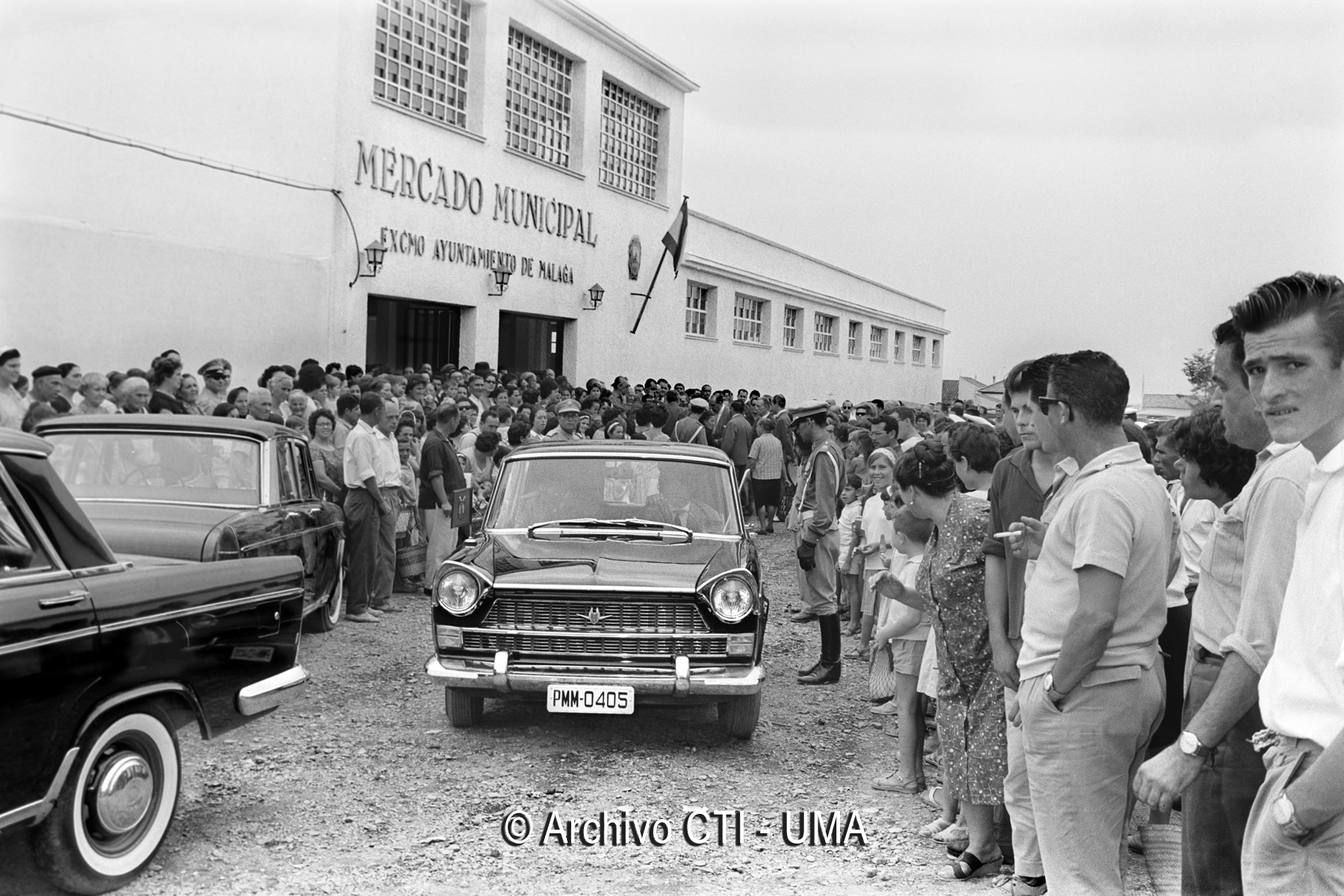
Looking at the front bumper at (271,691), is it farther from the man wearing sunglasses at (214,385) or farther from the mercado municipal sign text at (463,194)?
the mercado municipal sign text at (463,194)

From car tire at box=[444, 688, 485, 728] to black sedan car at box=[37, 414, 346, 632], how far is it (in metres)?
1.51

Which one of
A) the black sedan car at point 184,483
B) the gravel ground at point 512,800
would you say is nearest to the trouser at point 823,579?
the gravel ground at point 512,800

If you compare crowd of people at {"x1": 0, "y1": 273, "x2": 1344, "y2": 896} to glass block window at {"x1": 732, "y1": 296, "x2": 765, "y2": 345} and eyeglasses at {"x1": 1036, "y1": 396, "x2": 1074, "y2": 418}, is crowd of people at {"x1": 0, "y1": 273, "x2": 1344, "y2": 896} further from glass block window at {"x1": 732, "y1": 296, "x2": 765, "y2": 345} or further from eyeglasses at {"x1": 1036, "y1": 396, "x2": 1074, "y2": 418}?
glass block window at {"x1": 732, "y1": 296, "x2": 765, "y2": 345}

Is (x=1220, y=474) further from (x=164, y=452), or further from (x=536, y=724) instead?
(x=164, y=452)

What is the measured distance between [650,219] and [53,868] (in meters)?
23.3

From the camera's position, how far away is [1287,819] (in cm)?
202

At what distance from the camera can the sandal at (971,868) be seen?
14.3 feet

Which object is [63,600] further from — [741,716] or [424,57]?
[424,57]

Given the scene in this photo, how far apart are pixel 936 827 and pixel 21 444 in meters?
3.81

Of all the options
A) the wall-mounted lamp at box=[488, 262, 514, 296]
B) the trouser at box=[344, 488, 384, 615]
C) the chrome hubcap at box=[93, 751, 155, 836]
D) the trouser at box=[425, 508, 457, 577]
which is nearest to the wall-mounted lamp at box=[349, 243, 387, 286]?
the wall-mounted lamp at box=[488, 262, 514, 296]

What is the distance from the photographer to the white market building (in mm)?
12188

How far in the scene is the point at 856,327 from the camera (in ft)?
136

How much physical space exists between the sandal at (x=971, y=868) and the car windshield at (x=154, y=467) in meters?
4.72

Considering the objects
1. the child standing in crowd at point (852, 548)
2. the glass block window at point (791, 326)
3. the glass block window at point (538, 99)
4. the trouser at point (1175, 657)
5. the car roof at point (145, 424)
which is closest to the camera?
the trouser at point (1175, 657)
